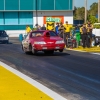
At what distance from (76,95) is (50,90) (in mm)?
928

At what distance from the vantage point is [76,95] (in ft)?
Answer: 33.6

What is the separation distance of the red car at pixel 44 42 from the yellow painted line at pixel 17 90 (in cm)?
969

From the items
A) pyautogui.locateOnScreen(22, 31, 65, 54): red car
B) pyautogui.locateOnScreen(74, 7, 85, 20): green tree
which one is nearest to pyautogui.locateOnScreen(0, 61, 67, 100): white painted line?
pyautogui.locateOnScreen(22, 31, 65, 54): red car

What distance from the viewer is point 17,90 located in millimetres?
10820

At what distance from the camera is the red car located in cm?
2300

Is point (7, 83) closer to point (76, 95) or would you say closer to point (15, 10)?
point (76, 95)

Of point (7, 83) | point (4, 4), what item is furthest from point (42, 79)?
point (4, 4)

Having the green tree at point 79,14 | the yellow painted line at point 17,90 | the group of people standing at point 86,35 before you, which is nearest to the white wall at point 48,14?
the green tree at point 79,14

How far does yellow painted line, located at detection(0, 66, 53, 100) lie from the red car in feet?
31.8

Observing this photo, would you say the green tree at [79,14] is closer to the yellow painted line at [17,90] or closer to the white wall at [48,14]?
the white wall at [48,14]

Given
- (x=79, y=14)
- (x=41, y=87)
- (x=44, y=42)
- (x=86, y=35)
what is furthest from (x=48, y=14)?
(x=41, y=87)

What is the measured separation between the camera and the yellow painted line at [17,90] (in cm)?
983

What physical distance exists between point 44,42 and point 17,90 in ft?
40.4

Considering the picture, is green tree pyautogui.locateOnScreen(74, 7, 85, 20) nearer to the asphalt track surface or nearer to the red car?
the red car
